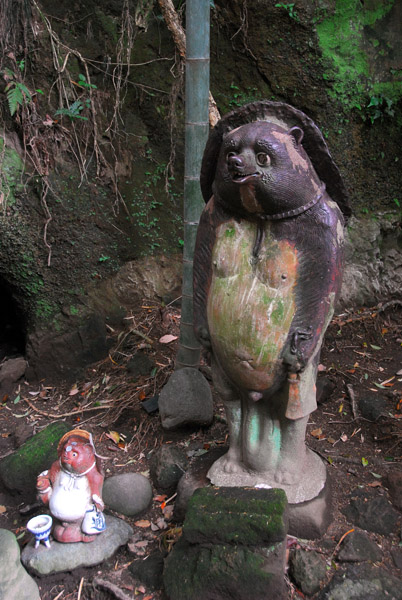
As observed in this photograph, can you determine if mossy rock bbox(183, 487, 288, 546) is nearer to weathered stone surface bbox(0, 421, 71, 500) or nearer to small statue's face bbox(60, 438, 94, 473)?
small statue's face bbox(60, 438, 94, 473)

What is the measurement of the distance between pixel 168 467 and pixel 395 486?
132 cm

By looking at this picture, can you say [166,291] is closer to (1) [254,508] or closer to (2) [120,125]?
(2) [120,125]

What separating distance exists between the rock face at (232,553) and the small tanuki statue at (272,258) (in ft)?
1.31

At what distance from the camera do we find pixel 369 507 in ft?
9.34

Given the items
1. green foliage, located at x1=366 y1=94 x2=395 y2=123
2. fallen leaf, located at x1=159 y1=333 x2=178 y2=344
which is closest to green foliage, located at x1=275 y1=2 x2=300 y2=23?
green foliage, located at x1=366 y1=94 x2=395 y2=123

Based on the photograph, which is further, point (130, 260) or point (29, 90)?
point (130, 260)

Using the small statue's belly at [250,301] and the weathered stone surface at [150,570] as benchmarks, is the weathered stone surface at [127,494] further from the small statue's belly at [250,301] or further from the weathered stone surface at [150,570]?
the small statue's belly at [250,301]

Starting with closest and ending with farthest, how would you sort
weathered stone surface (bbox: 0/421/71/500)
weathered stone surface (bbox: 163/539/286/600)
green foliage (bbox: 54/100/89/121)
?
weathered stone surface (bbox: 163/539/286/600) < weathered stone surface (bbox: 0/421/71/500) < green foliage (bbox: 54/100/89/121)

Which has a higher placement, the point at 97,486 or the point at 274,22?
the point at 274,22

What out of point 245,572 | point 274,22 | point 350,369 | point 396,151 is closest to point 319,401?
point 350,369

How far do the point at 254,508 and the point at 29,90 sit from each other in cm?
355

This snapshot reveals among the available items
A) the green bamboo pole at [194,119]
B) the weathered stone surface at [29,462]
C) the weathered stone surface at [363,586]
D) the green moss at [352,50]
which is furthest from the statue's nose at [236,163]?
the green moss at [352,50]

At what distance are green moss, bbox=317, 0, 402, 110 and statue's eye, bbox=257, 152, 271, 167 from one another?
2920 mm

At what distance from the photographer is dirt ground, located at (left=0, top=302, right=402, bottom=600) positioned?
104 inches
